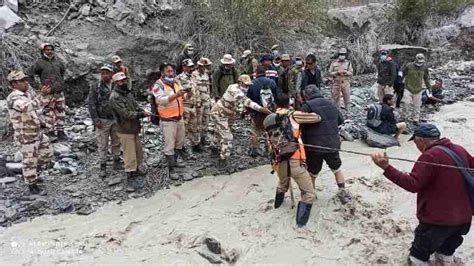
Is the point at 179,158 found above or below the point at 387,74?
below

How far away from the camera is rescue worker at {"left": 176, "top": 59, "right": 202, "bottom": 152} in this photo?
7121mm

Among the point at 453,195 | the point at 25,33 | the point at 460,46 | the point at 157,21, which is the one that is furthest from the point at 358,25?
the point at 453,195

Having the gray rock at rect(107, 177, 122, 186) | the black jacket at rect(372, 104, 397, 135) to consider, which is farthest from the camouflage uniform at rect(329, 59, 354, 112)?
the gray rock at rect(107, 177, 122, 186)

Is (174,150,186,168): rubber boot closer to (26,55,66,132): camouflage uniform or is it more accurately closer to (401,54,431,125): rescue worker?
(26,55,66,132): camouflage uniform

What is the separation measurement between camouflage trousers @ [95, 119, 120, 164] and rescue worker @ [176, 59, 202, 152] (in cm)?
117

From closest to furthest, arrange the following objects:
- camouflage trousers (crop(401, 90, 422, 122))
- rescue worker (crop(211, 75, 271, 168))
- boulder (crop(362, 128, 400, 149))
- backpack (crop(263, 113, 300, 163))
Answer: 1. backpack (crop(263, 113, 300, 163))
2. rescue worker (crop(211, 75, 271, 168))
3. boulder (crop(362, 128, 400, 149))
4. camouflage trousers (crop(401, 90, 422, 122))

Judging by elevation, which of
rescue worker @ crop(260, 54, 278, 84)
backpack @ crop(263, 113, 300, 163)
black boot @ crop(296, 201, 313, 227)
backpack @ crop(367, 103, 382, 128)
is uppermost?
rescue worker @ crop(260, 54, 278, 84)

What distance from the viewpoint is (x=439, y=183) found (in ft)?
11.8

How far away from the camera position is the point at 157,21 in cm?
1184

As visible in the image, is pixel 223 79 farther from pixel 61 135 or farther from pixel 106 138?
pixel 61 135

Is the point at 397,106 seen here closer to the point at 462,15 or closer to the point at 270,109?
the point at 270,109

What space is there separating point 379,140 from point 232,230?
405 centimetres

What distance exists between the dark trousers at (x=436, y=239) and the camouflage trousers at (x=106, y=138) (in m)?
4.73

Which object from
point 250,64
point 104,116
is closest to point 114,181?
point 104,116
